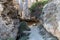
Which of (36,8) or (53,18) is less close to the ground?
(53,18)

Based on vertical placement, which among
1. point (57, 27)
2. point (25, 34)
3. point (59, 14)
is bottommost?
point (25, 34)

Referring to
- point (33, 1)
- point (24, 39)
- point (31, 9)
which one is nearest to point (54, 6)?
point (24, 39)

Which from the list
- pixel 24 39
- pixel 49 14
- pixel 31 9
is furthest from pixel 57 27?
pixel 31 9

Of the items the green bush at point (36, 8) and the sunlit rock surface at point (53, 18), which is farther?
the green bush at point (36, 8)

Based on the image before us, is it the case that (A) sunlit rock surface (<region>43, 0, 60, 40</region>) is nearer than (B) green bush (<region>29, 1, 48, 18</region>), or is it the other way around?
(A) sunlit rock surface (<region>43, 0, 60, 40</region>)

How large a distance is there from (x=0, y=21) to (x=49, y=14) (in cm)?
309

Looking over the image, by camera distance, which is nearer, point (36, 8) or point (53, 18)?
point (53, 18)

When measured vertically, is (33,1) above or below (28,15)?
above

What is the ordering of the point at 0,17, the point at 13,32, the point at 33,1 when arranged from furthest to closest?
1. the point at 33,1
2. the point at 13,32
3. the point at 0,17

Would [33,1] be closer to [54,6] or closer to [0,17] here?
[54,6]

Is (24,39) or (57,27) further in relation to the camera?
(24,39)

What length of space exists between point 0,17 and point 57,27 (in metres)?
3.14

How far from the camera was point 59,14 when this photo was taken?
8.48 metres

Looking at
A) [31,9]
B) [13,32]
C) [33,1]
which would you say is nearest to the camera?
Result: [13,32]
